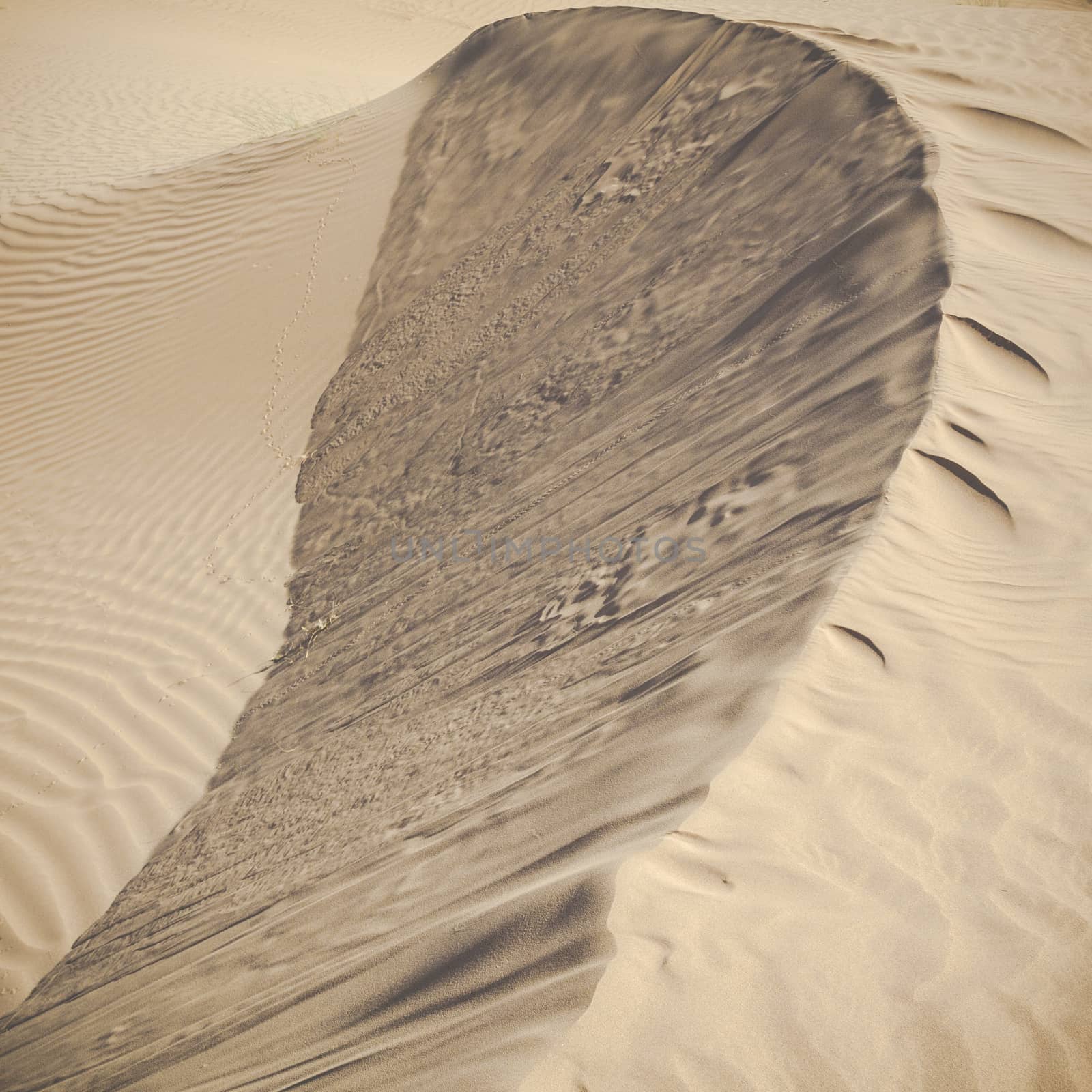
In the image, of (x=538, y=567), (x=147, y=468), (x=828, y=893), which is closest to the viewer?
(x=828, y=893)

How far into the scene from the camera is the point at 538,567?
3.87 metres

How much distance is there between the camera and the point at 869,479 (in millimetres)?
2742

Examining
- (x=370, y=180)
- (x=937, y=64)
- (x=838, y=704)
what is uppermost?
(x=370, y=180)

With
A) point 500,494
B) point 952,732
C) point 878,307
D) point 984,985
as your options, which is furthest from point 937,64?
point 984,985

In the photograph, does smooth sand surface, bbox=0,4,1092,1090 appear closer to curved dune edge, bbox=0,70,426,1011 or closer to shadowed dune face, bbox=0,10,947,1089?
shadowed dune face, bbox=0,10,947,1089

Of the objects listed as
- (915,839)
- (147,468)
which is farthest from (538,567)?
(147,468)

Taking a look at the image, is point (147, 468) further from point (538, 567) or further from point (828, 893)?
point (828, 893)

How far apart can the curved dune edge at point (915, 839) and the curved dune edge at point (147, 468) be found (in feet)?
11.6

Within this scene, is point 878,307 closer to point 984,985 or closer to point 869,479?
point 869,479

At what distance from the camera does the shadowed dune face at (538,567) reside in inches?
79.4

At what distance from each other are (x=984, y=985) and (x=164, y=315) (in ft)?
27.6

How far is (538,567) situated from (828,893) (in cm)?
234

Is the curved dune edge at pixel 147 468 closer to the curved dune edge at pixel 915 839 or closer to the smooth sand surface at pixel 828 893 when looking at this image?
the smooth sand surface at pixel 828 893

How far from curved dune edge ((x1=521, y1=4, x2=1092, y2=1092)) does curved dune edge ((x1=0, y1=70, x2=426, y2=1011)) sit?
11.6 ft
